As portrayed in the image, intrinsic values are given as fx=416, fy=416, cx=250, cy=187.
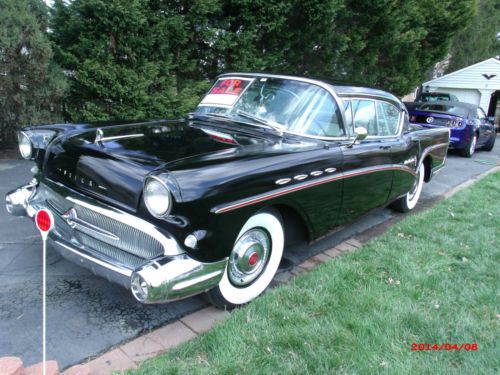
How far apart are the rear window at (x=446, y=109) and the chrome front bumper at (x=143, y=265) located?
9.73 meters

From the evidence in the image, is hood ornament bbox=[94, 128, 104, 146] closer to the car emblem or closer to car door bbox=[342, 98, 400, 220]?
the car emblem

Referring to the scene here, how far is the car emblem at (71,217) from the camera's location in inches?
106

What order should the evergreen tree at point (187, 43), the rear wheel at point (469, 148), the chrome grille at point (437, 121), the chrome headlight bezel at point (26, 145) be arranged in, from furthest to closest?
1. the rear wheel at point (469, 148)
2. the chrome grille at point (437, 121)
3. the evergreen tree at point (187, 43)
4. the chrome headlight bezel at point (26, 145)

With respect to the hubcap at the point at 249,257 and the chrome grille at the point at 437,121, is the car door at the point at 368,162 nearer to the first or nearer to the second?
the hubcap at the point at 249,257

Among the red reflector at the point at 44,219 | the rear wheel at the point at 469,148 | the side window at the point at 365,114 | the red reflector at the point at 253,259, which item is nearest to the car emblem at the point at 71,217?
the red reflector at the point at 44,219

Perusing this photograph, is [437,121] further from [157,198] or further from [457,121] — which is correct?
[157,198]

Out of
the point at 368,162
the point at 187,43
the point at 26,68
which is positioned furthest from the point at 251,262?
the point at 187,43

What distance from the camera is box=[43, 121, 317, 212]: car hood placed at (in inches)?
95.7

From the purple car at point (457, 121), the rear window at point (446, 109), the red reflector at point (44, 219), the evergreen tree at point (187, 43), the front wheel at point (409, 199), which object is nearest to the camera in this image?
the red reflector at point (44, 219)

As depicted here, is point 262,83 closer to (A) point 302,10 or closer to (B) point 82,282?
(B) point 82,282

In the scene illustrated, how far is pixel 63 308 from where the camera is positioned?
2719mm

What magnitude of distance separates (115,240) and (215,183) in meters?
0.71

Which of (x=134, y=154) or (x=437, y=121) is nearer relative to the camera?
(x=134, y=154)

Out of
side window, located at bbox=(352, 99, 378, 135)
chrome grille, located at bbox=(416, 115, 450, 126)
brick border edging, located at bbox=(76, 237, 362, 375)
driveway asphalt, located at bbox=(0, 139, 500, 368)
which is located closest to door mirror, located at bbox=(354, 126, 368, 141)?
side window, located at bbox=(352, 99, 378, 135)
